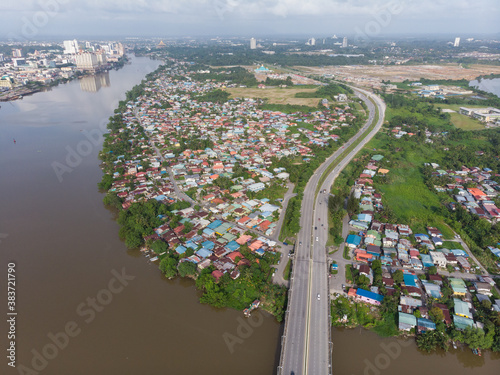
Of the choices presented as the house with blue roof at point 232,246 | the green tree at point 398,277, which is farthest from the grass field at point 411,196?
the house with blue roof at point 232,246

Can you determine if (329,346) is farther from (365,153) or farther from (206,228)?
(365,153)

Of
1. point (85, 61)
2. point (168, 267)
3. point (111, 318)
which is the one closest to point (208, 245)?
point (168, 267)

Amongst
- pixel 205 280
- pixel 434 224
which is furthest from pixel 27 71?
pixel 434 224

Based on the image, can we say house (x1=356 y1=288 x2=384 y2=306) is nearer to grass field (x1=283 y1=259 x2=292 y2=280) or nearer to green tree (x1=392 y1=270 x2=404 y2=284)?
green tree (x1=392 y1=270 x2=404 y2=284)

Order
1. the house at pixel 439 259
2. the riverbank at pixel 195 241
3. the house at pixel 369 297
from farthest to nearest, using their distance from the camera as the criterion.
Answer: the house at pixel 439 259
the riverbank at pixel 195 241
the house at pixel 369 297

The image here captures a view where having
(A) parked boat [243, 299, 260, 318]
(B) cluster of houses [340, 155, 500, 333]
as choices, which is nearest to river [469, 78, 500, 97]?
(B) cluster of houses [340, 155, 500, 333]

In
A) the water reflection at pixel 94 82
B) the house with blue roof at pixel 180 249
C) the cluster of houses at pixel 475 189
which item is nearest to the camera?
the house with blue roof at pixel 180 249

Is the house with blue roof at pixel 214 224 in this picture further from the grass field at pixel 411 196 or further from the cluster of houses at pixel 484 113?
the cluster of houses at pixel 484 113
